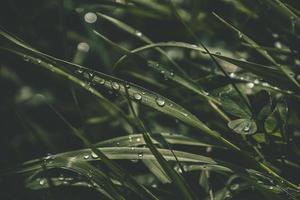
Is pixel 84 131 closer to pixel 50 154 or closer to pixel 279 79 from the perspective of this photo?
pixel 50 154

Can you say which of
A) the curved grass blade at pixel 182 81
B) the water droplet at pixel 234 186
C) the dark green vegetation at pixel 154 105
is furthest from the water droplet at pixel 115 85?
the water droplet at pixel 234 186

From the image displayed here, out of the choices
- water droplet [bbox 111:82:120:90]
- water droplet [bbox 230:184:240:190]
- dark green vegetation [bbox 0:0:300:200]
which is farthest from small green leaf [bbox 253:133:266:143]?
water droplet [bbox 111:82:120:90]

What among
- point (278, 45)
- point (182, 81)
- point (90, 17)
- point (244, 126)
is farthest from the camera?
point (90, 17)

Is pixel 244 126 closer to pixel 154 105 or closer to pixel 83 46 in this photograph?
pixel 154 105

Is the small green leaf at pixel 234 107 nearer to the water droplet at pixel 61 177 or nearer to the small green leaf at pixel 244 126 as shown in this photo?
the small green leaf at pixel 244 126

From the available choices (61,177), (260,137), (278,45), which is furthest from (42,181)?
(278,45)

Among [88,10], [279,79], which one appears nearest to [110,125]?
[88,10]

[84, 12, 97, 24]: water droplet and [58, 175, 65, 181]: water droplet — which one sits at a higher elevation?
[84, 12, 97, 24]: water droplet

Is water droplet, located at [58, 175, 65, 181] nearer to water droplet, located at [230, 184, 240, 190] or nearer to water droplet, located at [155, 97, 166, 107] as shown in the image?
water droplet, located at [155, 97, 166, 107]
